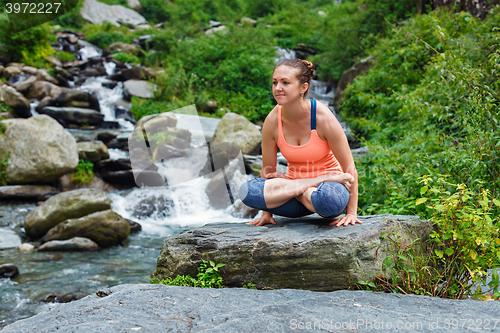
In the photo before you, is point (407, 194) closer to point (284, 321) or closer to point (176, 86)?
point (284, 321)

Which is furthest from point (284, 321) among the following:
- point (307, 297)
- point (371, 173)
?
point (371, 173)

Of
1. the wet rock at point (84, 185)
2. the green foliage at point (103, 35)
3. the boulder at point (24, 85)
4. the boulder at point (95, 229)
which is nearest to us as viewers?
→ the boulder at point (95, 229)

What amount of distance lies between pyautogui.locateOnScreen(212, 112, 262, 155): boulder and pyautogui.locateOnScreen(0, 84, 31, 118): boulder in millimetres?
6391

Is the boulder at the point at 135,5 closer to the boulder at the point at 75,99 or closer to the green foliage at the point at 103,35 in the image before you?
the green foliage at the point at 103,35

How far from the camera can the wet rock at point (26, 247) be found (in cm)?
583

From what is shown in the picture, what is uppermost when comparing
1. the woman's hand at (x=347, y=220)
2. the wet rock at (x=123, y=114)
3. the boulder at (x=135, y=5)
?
the boulder at (x=135, y=5)

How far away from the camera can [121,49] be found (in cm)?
1962

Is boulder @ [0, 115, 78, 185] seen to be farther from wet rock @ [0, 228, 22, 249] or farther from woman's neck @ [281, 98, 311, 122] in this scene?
woman's neck @ [281, 98, 311, 122]

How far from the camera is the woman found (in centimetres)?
256

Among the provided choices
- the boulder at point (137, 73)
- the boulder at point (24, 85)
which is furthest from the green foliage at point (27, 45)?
the boulder at point (137, 73)

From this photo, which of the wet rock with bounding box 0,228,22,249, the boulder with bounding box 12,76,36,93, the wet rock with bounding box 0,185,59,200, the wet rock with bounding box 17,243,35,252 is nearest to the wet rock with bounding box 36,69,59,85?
the boulder with bounding box 12,76,36,93

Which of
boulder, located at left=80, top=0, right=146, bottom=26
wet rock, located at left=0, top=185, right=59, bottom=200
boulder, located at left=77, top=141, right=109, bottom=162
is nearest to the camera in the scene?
wet rock, located at left=0, top=185, right=59, bottom=200

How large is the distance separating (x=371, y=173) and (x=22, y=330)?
450cm

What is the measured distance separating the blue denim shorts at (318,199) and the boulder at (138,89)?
1185 centimetres
